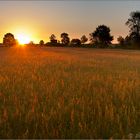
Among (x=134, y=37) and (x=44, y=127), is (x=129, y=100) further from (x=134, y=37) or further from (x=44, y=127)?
(x=134, y=37)

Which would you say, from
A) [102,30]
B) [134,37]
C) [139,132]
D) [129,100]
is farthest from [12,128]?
[102,30]

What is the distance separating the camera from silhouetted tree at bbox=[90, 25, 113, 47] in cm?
11300

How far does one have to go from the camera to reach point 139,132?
408cm

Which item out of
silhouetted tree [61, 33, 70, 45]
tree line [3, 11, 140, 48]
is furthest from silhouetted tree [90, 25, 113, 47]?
silhouetted tree [61, 33, 70, 45]

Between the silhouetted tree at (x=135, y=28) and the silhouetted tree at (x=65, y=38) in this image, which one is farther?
the silhouetted tree at (x=65, y=38)

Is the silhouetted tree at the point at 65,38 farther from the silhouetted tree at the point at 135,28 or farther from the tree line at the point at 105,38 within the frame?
the silhouetted tree at the point at 135,28

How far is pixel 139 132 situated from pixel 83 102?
1638 millimetres

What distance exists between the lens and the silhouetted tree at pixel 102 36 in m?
113

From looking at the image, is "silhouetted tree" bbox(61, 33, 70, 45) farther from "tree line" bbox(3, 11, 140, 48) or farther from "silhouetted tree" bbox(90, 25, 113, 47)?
"silhouetted tree" bbox(90, 25, 113, 47)

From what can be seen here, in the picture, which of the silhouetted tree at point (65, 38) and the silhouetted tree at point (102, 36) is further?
the silhouetted tree at point (65, 38)

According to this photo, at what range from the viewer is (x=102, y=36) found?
374ft

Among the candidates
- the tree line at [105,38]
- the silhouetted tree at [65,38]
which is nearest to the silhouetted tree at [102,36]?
the tree line at [105,38]

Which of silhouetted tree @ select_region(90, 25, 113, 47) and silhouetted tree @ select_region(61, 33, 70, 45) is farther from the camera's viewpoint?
silhouetted tree @ select_region(61, 33, 70, 45)

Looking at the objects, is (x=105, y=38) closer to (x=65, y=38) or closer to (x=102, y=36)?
(x=102, y=36)
